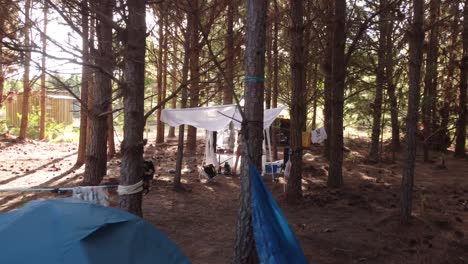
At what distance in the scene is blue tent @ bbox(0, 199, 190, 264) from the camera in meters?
2.71

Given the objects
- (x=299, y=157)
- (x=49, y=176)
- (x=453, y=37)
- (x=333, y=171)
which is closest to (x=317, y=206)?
(x=299, y=157)

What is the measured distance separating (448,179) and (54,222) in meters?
11.4

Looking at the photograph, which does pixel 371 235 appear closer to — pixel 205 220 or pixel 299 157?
pixel 299 157

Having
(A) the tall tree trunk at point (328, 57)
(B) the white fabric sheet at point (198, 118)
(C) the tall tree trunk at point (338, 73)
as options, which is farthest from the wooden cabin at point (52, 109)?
(C) the tall tree trunk at point (338, 73)

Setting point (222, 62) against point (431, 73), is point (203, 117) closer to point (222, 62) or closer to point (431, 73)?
point (222, 62)

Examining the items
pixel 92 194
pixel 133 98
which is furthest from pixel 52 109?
pixel 133 98

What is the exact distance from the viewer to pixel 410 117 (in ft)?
20.3

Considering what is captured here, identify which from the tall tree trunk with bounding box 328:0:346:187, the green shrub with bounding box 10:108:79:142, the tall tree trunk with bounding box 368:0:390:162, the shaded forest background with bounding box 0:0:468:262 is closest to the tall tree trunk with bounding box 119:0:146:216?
the shaded forest background with bounding box 0:0:468:262

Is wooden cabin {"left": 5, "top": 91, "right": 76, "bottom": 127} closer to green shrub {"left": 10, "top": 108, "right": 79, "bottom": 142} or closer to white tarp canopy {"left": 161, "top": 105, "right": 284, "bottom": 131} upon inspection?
green shrub {"left": 10, "top": 108, "right": 79, "bottom": 142}

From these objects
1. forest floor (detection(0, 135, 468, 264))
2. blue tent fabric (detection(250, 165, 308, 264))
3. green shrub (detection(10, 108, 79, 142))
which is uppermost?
green shrub (detection(10, 108, 79, 142))

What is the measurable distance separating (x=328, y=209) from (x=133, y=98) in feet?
16.7

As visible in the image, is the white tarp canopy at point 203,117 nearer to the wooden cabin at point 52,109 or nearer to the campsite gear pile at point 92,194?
the campsite gear pile at point 92,194

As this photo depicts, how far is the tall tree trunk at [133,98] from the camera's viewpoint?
443 cm

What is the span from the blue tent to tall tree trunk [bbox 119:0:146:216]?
1092mm
